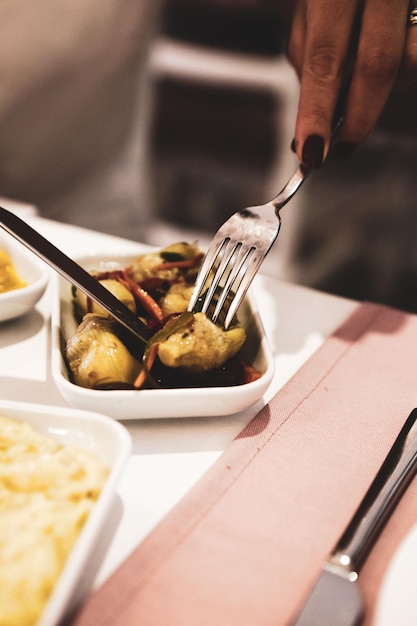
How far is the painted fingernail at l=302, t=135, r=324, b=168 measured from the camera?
3.42ft

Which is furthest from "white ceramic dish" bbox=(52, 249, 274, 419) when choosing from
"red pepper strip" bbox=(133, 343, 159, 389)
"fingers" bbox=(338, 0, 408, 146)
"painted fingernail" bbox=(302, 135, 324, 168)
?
"fingers" bbox=(338, 0, 408, 146)

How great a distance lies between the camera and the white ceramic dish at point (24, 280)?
0.95 metres

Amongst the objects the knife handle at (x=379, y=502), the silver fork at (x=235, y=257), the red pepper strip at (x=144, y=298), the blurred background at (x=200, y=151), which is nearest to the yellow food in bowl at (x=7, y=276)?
the red pepper strip at (x=144, y=298)

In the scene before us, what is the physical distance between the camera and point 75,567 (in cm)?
51

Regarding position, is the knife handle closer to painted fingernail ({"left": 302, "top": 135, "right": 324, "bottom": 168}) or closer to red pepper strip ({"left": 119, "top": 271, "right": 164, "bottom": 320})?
red pepper strip ({"left": 119, "top": 271, "right": 164, "bottom": 320})

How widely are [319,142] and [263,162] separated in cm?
224

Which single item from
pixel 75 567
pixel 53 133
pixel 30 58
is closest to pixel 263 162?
pixel 53 133

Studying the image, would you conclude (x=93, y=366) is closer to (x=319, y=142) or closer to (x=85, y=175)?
(x=319, y=142)

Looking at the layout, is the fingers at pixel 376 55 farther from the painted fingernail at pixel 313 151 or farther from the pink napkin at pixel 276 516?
the pink napkin at pixel 276 516

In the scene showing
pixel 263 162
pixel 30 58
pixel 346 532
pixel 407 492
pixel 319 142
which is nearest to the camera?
pixel 346 532

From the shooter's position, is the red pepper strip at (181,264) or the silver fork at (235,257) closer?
the silver fork at (235,257)

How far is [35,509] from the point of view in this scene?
580 millimetres

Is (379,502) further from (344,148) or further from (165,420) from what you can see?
(344,148)

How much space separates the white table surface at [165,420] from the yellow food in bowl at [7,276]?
7 centimetres
